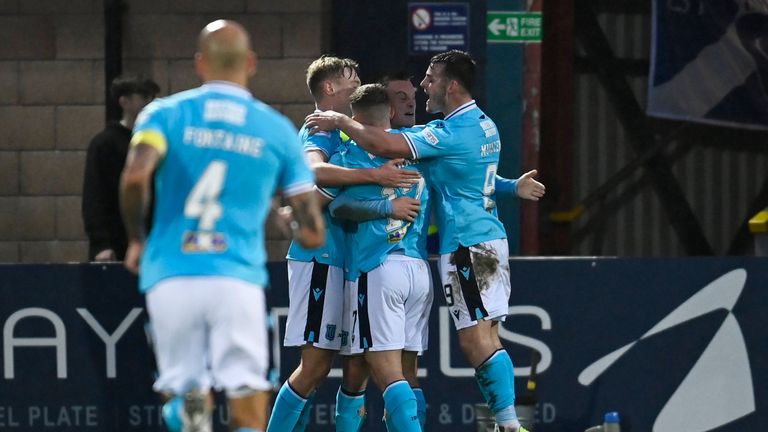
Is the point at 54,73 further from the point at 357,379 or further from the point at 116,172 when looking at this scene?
the point at 357,379

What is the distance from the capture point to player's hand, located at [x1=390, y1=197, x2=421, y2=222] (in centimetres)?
798

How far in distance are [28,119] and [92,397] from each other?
298 cm

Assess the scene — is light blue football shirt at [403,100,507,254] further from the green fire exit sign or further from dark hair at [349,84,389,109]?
the green fire exit sign

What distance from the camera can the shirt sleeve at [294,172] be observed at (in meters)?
5.93

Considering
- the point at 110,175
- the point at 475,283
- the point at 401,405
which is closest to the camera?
the point at 401,405

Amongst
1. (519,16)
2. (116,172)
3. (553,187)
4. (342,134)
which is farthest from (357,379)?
(553,187)

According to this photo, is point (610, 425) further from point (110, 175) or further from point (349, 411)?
point (110, 175)

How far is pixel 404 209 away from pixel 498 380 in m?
1.05

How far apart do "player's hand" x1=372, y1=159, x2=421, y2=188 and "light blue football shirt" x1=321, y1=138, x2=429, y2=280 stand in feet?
0.25

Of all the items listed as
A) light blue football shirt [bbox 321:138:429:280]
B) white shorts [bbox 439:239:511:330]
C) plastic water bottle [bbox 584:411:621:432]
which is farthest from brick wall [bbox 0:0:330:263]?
plastic water bottle [bbox 584:411:621:432]

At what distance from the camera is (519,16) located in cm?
1100

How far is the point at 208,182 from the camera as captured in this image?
5.70 m

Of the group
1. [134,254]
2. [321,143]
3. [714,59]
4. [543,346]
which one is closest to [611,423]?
[543,346]

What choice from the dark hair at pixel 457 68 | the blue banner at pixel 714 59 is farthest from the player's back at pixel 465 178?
the blue banner at pixel 714 59
